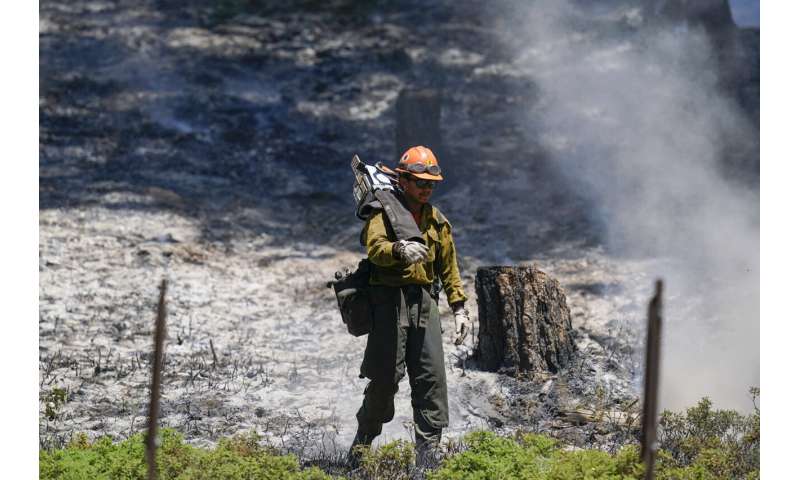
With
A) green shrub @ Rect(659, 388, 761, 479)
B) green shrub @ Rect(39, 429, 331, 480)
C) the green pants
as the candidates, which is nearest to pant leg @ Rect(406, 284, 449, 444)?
the green pants

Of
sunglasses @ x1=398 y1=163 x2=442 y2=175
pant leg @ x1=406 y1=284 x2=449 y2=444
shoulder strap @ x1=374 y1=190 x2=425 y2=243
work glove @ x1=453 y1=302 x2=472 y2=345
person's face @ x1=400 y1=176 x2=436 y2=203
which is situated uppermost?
sunglasses @ x1=398 y1=163 x2=442 y2=175

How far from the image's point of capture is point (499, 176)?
1432 cm

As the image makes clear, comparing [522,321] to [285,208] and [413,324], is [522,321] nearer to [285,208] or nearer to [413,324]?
[413,324]

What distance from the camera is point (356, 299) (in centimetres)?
613

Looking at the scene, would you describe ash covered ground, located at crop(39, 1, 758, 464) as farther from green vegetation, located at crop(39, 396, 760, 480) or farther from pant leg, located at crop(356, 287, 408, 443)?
green vegetation, located at crop(39, 396, 760, 480)

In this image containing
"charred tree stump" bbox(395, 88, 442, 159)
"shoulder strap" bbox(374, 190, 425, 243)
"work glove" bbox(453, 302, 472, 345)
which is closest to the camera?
"shoulder strap" bbox(374, 190, 425, 243)

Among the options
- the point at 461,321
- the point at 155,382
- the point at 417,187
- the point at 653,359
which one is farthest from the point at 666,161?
the point at 155,382

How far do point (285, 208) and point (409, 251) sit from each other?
808 centimetres

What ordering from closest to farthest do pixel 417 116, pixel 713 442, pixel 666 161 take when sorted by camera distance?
pixel 713 442 < pixel 666 161 < pixel 417 116

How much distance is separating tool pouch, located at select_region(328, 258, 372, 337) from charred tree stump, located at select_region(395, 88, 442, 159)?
8280mm

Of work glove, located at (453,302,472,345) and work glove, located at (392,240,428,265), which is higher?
work glove, located at (392,240,428,265)

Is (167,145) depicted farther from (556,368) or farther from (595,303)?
(556,368)

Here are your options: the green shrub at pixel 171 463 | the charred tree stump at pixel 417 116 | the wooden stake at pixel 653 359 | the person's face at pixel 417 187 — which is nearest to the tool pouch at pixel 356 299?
the person's face at pixel 417 187

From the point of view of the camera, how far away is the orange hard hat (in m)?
6.10
